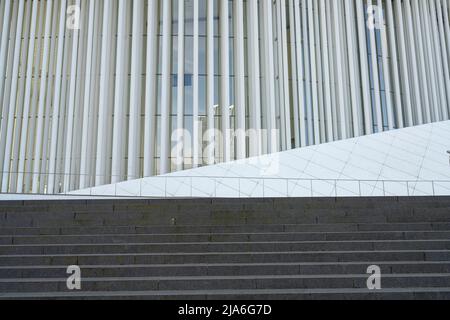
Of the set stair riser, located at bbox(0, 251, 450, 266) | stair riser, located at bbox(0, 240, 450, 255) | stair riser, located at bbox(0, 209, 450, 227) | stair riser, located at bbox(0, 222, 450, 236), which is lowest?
stair riser, located at bbox(0, 251, 450, 266)

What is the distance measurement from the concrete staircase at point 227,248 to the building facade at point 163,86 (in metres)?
9.61

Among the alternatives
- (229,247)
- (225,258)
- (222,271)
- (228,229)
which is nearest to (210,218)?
(228,229)

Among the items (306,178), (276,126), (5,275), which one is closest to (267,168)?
(306,178)

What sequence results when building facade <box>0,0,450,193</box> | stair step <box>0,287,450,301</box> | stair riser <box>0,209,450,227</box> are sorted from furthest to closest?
building facade <box>0,0,450,193</box> → stair riser <box>0,209,450,227</box> → stair step <box>0,287,450,301</box>

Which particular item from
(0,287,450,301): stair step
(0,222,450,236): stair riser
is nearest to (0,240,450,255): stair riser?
(0,222,450,236): stair riser

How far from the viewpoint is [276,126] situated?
20016mm

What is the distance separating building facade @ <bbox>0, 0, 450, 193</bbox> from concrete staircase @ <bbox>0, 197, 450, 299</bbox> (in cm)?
961

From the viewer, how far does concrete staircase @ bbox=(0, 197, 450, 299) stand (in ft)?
19.8

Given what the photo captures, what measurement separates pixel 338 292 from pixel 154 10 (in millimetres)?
16997

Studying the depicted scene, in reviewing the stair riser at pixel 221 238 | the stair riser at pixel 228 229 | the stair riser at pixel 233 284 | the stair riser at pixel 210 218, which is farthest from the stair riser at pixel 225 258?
the stair riser at pixel 210 218

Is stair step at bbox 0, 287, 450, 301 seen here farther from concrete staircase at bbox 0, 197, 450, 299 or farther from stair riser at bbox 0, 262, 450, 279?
stair riser at bbox 0, 262, 450, 279

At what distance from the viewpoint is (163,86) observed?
65.2ft

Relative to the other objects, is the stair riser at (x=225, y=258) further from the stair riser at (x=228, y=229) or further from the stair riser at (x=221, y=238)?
the stair riser at (x=228, y=229)

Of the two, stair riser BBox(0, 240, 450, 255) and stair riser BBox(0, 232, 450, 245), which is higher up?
stair riser BBox(0, 232, 450, 245)
